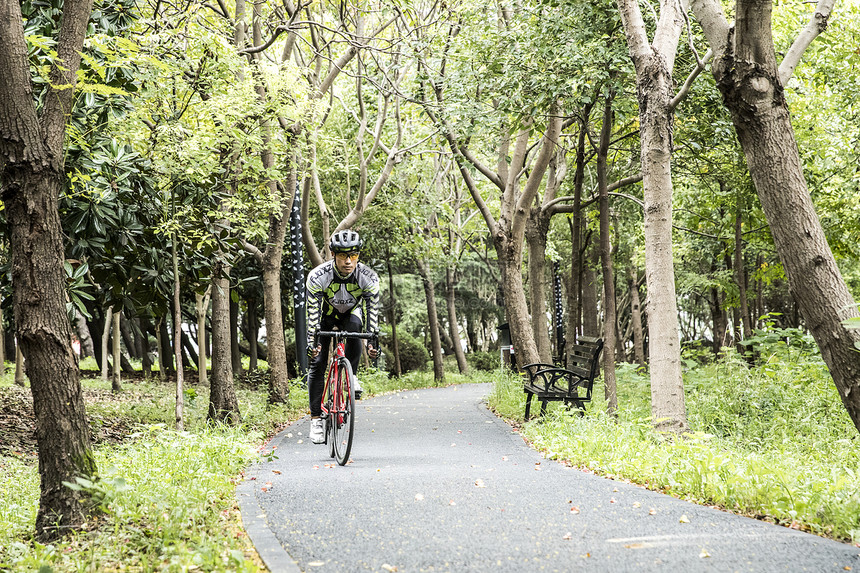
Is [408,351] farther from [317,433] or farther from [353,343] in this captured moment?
[353,343]

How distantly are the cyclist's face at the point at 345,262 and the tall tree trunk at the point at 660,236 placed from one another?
328cm

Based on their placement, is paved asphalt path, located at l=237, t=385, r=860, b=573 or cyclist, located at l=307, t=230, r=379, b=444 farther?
cyclist, located at l=307, t=230, r=379, b=444

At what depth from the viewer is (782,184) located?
17.5 feet

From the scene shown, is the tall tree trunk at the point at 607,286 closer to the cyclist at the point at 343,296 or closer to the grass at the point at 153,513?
the cyclist at the point at 343,296

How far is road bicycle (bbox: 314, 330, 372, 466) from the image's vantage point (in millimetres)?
7715

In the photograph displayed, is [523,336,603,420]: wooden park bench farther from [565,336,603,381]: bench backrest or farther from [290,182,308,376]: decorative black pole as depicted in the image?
[290,182,308,376]: decorative black pole

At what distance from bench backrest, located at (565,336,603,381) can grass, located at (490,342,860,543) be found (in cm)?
55

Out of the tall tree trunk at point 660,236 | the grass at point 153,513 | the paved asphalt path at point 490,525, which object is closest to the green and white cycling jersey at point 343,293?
the paved asphalt path at point 490,525

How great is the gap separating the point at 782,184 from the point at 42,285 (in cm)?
490

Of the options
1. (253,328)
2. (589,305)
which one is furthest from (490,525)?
(253,328)

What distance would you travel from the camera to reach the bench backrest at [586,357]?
1066cm

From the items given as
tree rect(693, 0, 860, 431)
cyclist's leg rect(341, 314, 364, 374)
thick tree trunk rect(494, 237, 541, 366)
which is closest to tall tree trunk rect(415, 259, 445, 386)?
thick tree trunk rect(494, 237, 541, 366)

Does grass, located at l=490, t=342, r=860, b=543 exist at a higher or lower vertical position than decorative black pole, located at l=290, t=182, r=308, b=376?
lower

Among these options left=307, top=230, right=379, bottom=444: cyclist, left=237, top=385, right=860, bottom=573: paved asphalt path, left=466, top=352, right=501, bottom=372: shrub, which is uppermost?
left=307, top=230, right=379, bottom=444: cyclist
